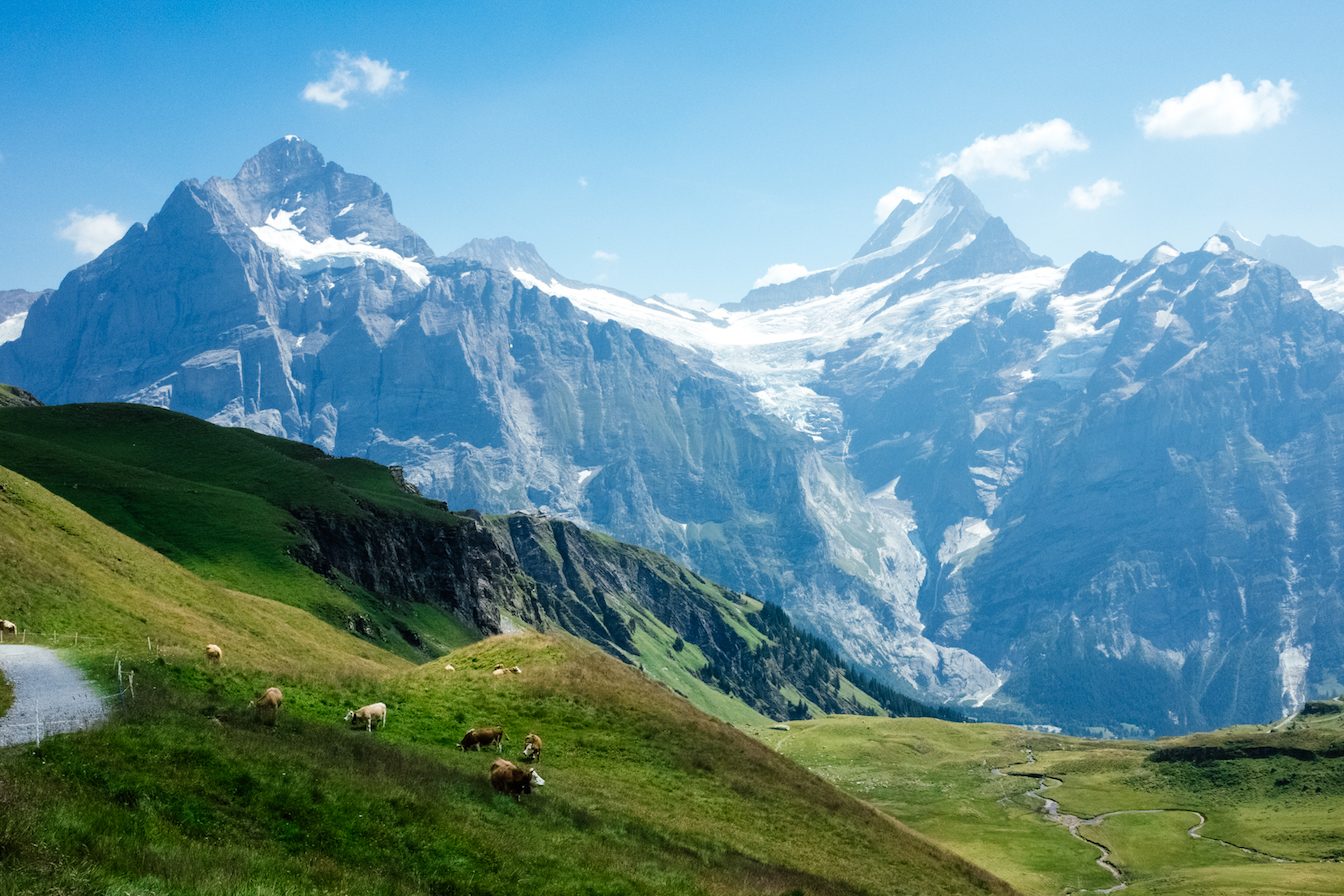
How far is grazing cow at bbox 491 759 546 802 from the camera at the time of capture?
34250mm

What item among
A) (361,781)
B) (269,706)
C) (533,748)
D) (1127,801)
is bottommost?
(1127,801)

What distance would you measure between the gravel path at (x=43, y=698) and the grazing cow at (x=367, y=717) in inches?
430

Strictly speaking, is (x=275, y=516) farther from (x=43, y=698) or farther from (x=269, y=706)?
(x=43, y=698)

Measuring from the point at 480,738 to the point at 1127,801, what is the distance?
12737cm

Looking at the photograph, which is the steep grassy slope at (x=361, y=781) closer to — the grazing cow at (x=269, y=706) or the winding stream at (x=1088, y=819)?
the grazing cow at (x=269, y=706)

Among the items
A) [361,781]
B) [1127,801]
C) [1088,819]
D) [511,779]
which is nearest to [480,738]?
[511,779]

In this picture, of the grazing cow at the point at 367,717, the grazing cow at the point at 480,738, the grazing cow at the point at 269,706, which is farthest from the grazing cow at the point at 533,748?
the grazing cow at the point at 269,706

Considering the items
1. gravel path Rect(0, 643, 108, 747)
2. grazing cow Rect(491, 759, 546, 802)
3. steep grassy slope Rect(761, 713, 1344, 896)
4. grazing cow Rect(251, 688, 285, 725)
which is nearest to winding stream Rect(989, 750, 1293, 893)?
steep grassy slope Rect(761, 713, 1344, 896)

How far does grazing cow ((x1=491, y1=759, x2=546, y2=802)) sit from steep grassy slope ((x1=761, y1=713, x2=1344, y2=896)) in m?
79.6

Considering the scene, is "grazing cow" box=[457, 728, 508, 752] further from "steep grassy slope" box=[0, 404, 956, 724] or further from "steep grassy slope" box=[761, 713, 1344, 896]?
"steep grassy slope" box=[761, 713, 1344, 896]

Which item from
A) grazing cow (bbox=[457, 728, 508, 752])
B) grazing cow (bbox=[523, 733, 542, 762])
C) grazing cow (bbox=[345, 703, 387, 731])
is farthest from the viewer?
grazing cow (bbox=[523, 733, 542, 762])

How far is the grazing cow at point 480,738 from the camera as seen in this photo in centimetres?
4072

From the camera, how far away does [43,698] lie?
2847cm

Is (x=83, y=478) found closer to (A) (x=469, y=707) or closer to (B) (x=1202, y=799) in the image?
(A) (x=469, y=707)
